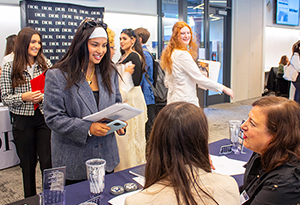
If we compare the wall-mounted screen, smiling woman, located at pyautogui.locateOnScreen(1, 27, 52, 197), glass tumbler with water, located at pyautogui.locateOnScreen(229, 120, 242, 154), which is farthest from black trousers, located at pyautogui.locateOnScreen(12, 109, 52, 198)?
the wall-mounted screen

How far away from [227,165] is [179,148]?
0.97m

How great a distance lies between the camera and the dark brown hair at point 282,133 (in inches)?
46.2

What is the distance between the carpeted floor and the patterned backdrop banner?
2001 millimetres

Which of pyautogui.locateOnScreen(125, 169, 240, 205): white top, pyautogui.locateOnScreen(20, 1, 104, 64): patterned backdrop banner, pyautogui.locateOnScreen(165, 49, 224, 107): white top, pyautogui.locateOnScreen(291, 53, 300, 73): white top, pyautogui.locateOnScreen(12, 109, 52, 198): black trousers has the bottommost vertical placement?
pyautogui.locateOnScreen(12, 109, 52, 198): black trousers

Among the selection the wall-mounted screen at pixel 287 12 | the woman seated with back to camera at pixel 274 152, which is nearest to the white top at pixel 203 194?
the woman seated with back to camera at pixel 274 152

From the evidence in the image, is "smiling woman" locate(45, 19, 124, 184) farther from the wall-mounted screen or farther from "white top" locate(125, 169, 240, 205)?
the wall-mounted screen

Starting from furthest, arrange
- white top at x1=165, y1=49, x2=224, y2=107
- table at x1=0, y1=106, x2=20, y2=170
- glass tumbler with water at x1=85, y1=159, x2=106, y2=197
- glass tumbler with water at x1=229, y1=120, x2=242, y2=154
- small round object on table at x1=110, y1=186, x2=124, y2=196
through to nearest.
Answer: table at x1=0, y1=106, x2=20, y2=170, white top at x1=165, y1=49, x2=224, y2=107, glass tumbler with water at x1=229, y1=120, x2=242, y2=154, small round object on table at x1=110, y1=186, x2=124, y2=196, glass tumbler with water at x1=85, y1=159, x2=106, y2=197

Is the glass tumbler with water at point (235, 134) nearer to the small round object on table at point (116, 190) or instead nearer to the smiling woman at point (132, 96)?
the small round object on table at point (116, 190)

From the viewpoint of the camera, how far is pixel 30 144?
7.54ft

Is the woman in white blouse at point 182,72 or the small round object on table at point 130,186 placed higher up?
the woman in white blouse at point 182,72

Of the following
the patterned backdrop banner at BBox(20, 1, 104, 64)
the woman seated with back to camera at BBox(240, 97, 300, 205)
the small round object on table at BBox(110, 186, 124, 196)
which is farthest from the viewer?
the patterned backdrop banner at BBox(20, 1, 104, 64)

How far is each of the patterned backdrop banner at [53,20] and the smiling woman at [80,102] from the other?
303 cm

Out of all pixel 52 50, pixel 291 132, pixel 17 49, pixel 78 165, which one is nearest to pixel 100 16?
pixel 52 50

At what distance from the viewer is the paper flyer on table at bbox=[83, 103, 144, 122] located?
150 centimetres
